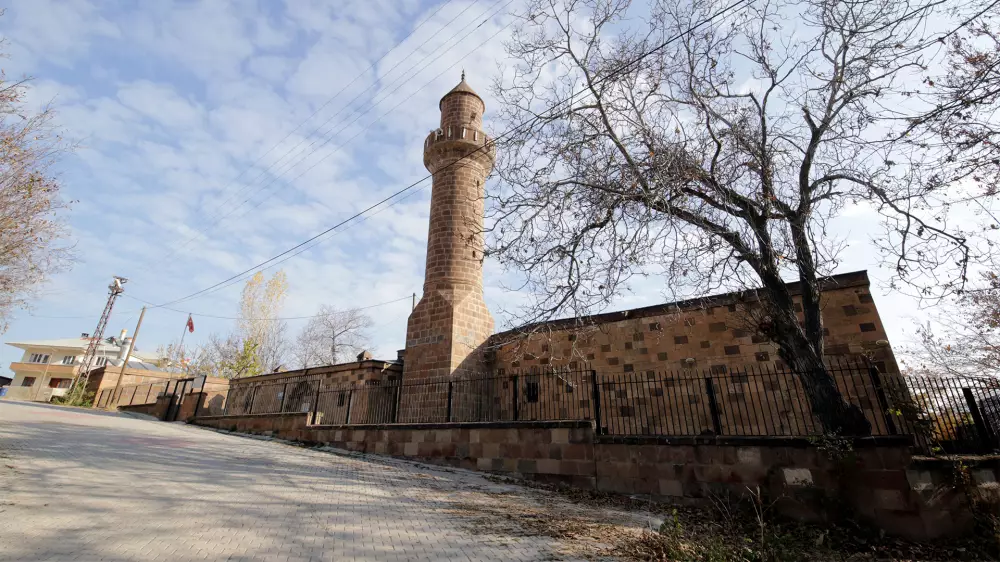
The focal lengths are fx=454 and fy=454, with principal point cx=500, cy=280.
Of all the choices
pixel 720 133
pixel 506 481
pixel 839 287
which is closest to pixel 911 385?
pixel 839 287

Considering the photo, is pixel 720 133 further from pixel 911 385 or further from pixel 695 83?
pixel 911 385

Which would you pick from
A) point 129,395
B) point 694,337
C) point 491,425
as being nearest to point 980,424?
point 694,337

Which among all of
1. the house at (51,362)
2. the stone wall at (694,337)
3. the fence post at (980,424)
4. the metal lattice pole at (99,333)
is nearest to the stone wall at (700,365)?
the stone wall at (694,337)

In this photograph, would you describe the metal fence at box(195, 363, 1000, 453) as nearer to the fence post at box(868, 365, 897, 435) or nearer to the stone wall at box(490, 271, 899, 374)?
the fence post at box(868, 365, 897, 435)

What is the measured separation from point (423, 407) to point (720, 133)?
10.1 metres

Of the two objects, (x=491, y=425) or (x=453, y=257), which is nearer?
(x=491, y=425)

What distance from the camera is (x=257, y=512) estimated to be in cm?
491

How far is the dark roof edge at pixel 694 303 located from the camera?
974cm

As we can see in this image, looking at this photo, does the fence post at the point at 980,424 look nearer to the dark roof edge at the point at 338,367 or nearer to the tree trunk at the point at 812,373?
the tree trunk at the point at 812,373

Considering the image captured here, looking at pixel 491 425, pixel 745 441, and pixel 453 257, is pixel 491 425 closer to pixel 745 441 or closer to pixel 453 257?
pixel 745 441

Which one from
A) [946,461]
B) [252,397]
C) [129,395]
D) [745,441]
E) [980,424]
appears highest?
[129,395]

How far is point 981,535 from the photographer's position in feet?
19.2

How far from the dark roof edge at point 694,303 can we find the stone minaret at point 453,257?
5.31 feet

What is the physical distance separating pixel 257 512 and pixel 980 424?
10.2m
